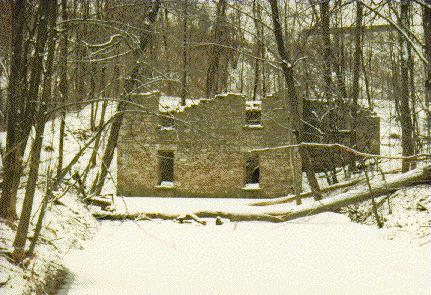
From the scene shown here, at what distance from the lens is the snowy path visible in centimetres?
654

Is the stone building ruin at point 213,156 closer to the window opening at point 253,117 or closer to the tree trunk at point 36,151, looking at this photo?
the window opening at point 253,117

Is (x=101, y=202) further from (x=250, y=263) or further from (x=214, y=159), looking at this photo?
(x=214, y=159)

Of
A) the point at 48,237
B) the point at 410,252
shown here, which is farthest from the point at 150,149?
the point at 410,252

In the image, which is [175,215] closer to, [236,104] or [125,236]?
[125,236]

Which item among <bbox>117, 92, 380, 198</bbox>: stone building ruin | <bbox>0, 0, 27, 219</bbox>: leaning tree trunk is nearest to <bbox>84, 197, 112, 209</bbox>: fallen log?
<bbox>117, 92, 380, 198</bbox>: stone building ruin

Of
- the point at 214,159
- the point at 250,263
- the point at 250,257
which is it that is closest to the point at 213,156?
the point at 214,159

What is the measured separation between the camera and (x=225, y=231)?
37.0 feet

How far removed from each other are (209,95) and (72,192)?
16112 millimetres

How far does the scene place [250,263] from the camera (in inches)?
320

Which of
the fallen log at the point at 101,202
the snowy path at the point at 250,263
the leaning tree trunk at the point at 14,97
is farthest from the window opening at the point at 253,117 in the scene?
the leaning tree trunk at the point at 14,97

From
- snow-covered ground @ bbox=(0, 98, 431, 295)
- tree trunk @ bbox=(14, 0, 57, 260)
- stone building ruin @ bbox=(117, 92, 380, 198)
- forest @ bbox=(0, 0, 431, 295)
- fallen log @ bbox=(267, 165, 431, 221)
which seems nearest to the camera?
fallen log @ bbox=(267, 165, 431, 221)

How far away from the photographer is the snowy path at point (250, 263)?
21.4 ft

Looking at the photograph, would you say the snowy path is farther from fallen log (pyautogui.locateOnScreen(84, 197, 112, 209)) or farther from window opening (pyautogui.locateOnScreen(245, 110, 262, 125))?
window opening (pyautogui.locateOnScreen(245, 110, 262, 125))

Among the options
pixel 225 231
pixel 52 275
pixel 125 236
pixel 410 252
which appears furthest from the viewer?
pixel 225 231
